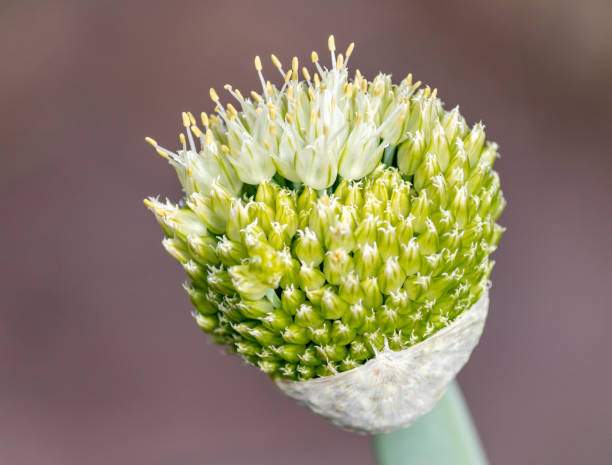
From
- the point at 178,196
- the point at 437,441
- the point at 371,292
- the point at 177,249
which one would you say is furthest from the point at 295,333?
the point at 178,196

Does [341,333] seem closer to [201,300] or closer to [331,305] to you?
[331,305]

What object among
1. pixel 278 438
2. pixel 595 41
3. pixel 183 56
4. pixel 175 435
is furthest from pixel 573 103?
pixel 175 435

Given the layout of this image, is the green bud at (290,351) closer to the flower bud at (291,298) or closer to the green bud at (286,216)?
the flower bud at (291,298)

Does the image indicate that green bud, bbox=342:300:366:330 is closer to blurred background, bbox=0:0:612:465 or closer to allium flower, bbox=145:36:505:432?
allium flower, bbox=145:36:505:432

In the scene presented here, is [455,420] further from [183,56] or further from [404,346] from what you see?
[183,56]

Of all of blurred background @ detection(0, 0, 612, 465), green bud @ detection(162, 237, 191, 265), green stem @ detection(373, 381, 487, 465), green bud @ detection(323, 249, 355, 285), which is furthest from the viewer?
blurred background @ detection(0, 0, 612, 465)

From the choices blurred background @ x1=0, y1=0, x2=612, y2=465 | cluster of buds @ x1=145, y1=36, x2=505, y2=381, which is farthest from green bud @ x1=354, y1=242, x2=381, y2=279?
blurred background @ x1=0, y1=0, x2=612, y2=465
